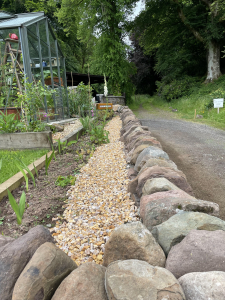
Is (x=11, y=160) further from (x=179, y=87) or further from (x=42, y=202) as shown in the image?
(x=179, y=87)

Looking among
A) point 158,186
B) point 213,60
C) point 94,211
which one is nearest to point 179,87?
point 213,60

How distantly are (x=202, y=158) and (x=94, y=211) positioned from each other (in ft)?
8.89

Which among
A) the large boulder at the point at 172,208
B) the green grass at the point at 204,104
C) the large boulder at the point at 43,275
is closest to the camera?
the large boulder at the point at 43,275

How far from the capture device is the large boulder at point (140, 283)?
921 millimetres

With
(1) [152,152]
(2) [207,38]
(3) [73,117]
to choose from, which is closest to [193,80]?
→ (2) [207,38]

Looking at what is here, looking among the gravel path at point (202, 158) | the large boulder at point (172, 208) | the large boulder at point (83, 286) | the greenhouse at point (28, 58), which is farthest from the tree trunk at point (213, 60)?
the large boulder at point (83, 286)

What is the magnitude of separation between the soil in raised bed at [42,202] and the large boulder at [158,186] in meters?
0.98

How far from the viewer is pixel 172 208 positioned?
1.57 m

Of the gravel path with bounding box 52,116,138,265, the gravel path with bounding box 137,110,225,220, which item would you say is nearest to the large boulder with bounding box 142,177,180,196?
the gravel path with bounding box 52,116,138,265

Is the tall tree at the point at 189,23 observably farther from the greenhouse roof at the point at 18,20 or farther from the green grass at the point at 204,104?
the greenhouse roof at the point at 18,20

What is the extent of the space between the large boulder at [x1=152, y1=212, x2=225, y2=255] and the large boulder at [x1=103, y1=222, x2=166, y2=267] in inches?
3.7

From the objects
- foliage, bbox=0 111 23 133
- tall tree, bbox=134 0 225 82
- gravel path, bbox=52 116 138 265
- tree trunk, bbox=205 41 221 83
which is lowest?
gravel path, bbox=52 116 138 265

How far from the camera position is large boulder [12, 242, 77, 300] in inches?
40.1

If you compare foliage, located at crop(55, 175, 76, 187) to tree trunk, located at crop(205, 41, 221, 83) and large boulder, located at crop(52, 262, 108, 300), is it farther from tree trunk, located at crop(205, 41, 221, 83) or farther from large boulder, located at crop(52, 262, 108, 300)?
tree trunk, located at crop(205, 41, 221, 83)
